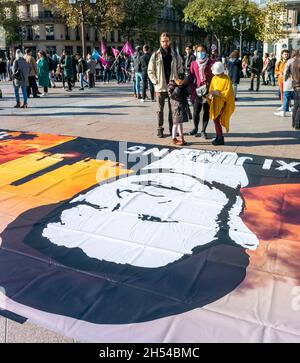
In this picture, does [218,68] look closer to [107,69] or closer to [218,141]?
[218,141]

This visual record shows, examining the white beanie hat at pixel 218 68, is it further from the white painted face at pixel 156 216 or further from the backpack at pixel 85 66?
the backpack at pixel 85 66

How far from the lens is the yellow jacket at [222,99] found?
6867 millimetres

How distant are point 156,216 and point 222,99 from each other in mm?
3289

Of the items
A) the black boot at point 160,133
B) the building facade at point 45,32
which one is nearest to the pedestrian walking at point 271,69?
the black boot at point 160,133

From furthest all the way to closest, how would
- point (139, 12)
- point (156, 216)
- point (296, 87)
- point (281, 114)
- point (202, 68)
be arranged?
point (139, 12) < point (281, 114) < point (296, 87) < point (202, 68) < point (156, 216)

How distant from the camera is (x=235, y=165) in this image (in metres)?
6.15

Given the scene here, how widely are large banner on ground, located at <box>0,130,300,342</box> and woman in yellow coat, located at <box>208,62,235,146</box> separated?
93 centimetres

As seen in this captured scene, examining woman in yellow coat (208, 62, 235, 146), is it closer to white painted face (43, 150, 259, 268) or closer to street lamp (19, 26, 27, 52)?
white painted face (43, 150, 259, 268)

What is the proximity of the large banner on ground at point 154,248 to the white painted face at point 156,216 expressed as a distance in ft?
0.05

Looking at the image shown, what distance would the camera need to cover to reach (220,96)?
22.6ft

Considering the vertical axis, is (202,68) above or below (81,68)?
below

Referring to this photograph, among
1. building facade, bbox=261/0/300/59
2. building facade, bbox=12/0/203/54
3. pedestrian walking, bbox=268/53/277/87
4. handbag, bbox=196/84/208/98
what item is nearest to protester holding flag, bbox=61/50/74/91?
pedestrian walking, bbox=268/53/277/87

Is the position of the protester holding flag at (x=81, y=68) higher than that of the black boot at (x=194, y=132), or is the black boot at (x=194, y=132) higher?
the protester holding flag at (x=81, y=68)

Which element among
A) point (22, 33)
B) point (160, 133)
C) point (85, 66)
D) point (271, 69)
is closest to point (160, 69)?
point (160, 133)
